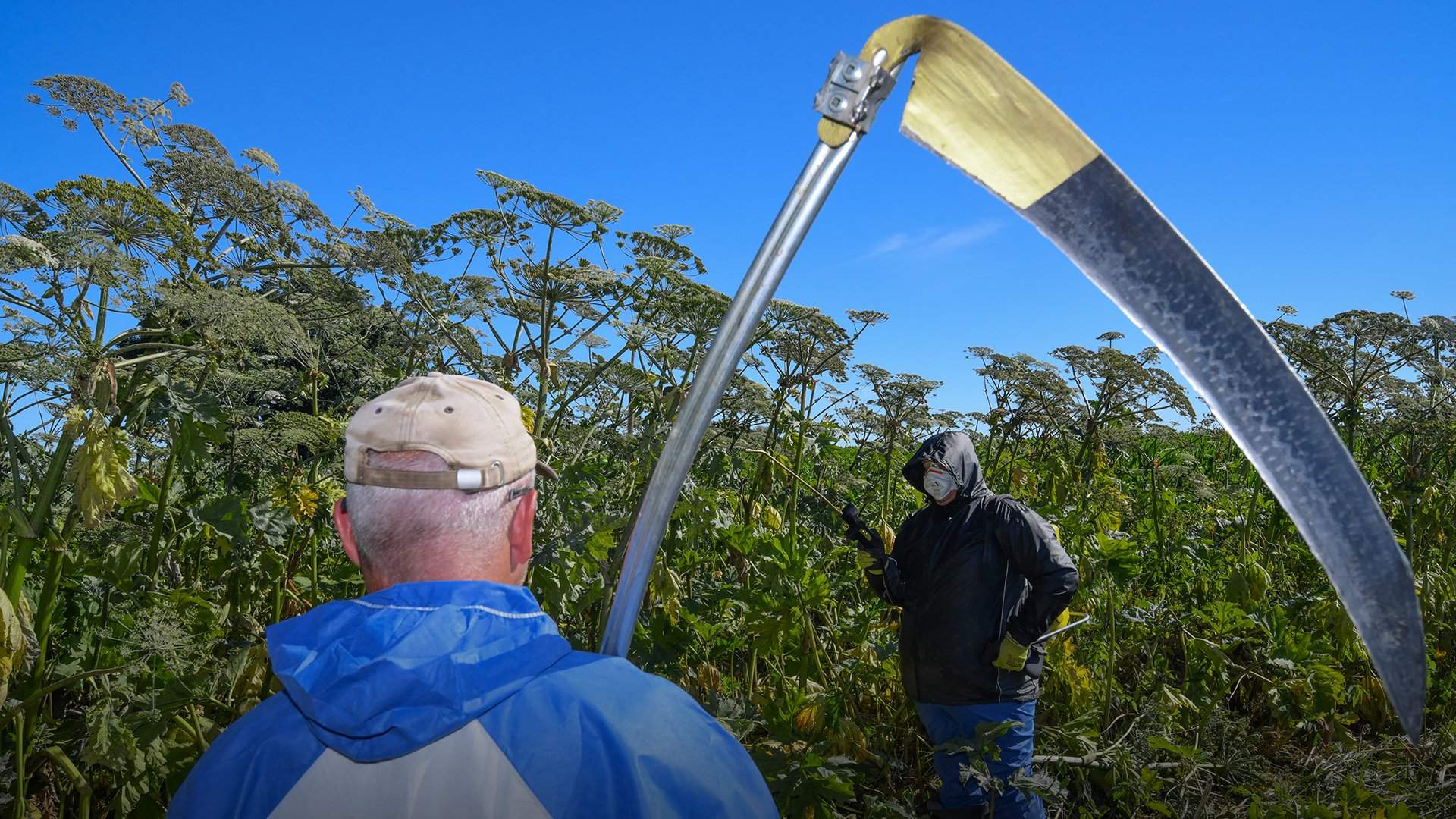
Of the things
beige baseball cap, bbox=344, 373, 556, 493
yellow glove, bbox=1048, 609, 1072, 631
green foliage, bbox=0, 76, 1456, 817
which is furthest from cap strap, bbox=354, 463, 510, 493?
yellow glove, bbox=1048, 609, 1072, 631

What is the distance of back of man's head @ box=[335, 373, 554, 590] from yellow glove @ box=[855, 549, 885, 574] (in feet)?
9.81

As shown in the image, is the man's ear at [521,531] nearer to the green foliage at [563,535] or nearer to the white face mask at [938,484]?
the green foliage at [563,535]

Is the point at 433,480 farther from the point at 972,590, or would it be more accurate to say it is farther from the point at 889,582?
the point at 889,582

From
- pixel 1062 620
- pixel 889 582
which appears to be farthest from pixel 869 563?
pixel 1062 620

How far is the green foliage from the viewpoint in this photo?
302 centimetres

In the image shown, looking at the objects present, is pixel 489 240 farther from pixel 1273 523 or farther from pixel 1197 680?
pixel 1273 523

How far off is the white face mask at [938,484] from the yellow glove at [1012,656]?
2.35 feet

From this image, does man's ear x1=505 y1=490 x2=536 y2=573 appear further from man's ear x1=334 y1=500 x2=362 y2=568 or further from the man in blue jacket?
man's ear x1=334 y1=500 x2=362 y2=568

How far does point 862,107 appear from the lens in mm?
1096

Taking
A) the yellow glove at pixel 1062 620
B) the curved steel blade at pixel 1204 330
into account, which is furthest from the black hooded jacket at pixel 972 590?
the curved steel blade at pixel 1204 330

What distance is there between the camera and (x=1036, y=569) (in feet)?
13.4

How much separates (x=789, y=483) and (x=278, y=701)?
14.0 ft

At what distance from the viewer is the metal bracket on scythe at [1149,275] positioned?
0.98 metres

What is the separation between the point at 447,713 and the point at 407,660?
0.26ft
